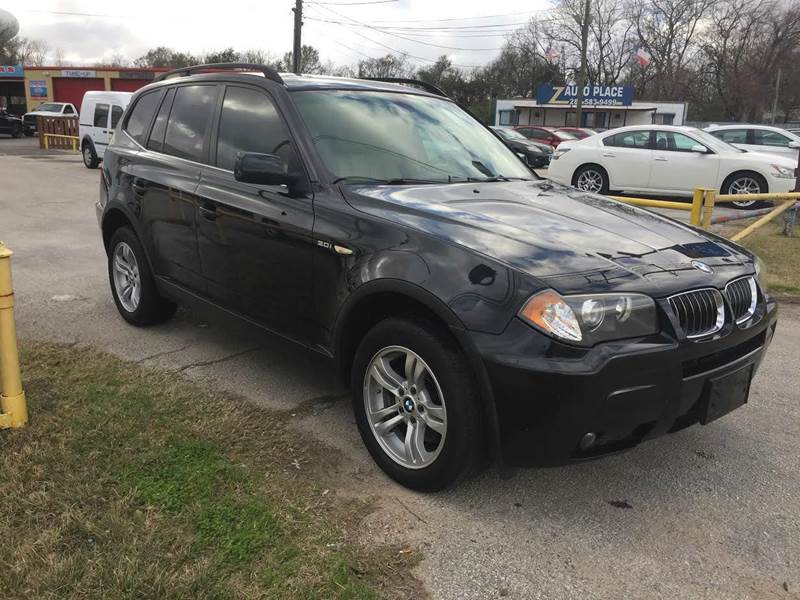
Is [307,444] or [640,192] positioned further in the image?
[640,192]

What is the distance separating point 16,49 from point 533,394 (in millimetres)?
87232

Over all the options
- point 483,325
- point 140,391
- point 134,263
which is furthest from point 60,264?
point 483,325

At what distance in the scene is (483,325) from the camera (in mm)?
2516

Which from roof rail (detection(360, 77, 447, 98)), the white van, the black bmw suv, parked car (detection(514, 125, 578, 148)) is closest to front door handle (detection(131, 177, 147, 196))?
the black bmw suv

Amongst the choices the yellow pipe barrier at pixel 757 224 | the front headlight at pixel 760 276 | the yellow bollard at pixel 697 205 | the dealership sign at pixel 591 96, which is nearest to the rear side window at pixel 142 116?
the front headlight at pixel 760 276

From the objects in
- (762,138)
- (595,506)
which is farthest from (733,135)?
(595,506)

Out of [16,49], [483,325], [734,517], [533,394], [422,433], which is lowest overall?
[734,517]

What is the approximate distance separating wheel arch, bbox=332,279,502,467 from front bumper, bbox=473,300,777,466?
0.04 metres

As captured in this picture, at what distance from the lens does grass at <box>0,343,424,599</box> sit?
2305 mm

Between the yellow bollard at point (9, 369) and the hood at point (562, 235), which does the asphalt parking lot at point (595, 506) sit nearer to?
the hood at point (562, 235)

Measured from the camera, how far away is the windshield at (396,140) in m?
3.51

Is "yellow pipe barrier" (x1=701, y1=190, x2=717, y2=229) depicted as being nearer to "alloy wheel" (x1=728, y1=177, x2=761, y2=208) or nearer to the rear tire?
the rear tire

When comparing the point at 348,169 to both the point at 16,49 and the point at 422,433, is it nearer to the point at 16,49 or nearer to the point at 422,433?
the point at 422,433

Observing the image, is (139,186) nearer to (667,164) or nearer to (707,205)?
(707,205)
